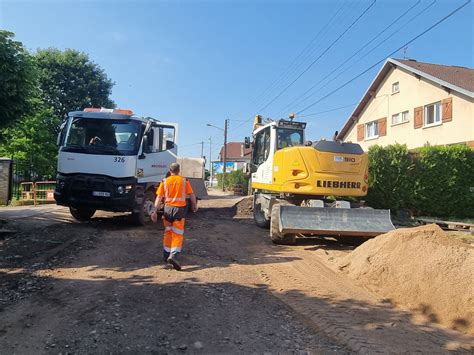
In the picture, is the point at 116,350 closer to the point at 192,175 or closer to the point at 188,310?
the point at 188,310

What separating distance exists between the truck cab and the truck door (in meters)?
0.03

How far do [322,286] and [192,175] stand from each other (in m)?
12.0

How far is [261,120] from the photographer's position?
46.0ft

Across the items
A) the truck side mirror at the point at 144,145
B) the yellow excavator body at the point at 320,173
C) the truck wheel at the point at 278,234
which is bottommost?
the truck wheel at the point at 278,234

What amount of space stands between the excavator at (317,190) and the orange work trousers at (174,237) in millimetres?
2666

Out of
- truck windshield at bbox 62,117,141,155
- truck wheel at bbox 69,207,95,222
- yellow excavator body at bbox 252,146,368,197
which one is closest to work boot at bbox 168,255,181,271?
yellow excavator body at bbox 252,146,368,197

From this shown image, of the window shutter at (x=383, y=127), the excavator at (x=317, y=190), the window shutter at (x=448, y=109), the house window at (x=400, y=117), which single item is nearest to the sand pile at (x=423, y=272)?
the excavator at (x=317, y=190)

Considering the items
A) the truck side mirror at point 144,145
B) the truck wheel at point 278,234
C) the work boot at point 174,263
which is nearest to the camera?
the work boot at point 174,263

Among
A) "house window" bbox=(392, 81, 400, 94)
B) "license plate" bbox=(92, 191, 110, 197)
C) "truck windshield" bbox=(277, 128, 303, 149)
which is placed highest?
"house window" bbox=(392, 81, 400, 94)

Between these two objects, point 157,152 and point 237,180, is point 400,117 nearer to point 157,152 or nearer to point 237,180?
point 237,180

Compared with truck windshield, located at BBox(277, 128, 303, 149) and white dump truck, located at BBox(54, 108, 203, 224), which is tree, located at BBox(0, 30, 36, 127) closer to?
white dump truck, located at BBox(54, 108, 203, 224)

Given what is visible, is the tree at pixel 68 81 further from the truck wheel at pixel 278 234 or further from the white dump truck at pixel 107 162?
the truck wheel at pixel 278 234

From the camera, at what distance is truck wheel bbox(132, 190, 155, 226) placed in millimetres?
11117

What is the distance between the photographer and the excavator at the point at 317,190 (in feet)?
30.4
